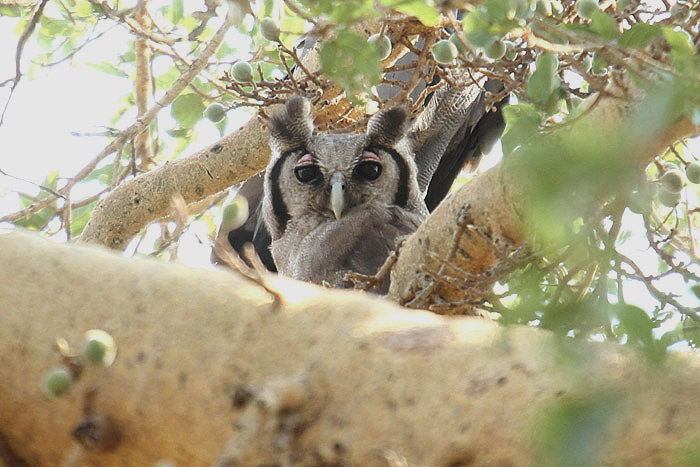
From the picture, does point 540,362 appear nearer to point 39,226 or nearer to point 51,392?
point 51,392

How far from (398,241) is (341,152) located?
4.03 feet

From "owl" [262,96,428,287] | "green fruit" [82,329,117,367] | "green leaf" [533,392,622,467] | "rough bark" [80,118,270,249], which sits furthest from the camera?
"owl" [262,96,428,287]

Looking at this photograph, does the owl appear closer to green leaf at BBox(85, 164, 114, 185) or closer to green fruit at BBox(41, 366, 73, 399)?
green leaf at BBox(85, 164, 114, 185)

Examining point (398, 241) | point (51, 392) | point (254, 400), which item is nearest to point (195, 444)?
point (254, 400)

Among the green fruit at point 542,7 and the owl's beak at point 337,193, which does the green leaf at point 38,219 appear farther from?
the green fruit at point 542,7

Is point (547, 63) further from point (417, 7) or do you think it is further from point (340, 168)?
point (340, 168)

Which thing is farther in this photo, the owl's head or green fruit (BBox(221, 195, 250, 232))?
the owl's head

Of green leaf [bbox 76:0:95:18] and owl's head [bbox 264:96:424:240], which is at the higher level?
green leaf [bbox 76:0:95:18]

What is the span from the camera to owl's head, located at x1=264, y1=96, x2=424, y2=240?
338cm

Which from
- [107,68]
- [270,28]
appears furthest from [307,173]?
[270,28]

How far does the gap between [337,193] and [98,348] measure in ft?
7.45

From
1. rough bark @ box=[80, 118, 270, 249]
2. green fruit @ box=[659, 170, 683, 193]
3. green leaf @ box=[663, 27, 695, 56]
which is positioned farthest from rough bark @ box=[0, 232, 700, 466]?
rough bark @ box=[80, 118, 270, 249]

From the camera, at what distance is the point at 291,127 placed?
334cm

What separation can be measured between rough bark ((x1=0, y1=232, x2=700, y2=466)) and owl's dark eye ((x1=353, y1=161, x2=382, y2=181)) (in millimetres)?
2167
